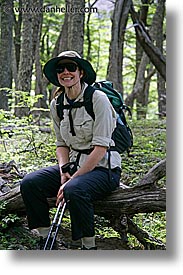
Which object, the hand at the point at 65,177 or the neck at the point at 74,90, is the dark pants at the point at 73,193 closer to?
the hand at the point at 65,177

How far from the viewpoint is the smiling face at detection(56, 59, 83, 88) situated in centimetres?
221

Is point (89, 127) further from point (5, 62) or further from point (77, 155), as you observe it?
point (5, 62)

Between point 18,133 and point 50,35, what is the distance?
2.74ft

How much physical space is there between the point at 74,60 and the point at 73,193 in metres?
0.61

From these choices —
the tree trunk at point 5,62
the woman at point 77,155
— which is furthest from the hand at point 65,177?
the tree trunk at point 5,62

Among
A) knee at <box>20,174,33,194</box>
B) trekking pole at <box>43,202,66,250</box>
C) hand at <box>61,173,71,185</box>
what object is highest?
hand at <box>61,173,71,185</box>

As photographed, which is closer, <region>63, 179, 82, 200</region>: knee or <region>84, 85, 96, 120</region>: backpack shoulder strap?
<region>63, 179, 82, 200</region>: knee

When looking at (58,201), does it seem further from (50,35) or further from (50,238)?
(50,35)

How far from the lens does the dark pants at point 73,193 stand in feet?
6.74

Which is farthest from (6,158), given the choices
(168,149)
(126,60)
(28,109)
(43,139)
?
(126,60)

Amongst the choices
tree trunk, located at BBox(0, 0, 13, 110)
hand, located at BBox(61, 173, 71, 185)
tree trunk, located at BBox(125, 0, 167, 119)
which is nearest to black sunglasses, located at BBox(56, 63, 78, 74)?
hand, located at BBox(61, 173, 71, 185)

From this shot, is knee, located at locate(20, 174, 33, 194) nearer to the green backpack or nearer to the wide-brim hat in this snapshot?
the green backpack

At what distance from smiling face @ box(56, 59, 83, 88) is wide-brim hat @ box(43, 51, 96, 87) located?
2 cm

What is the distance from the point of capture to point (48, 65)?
2.25 metres
